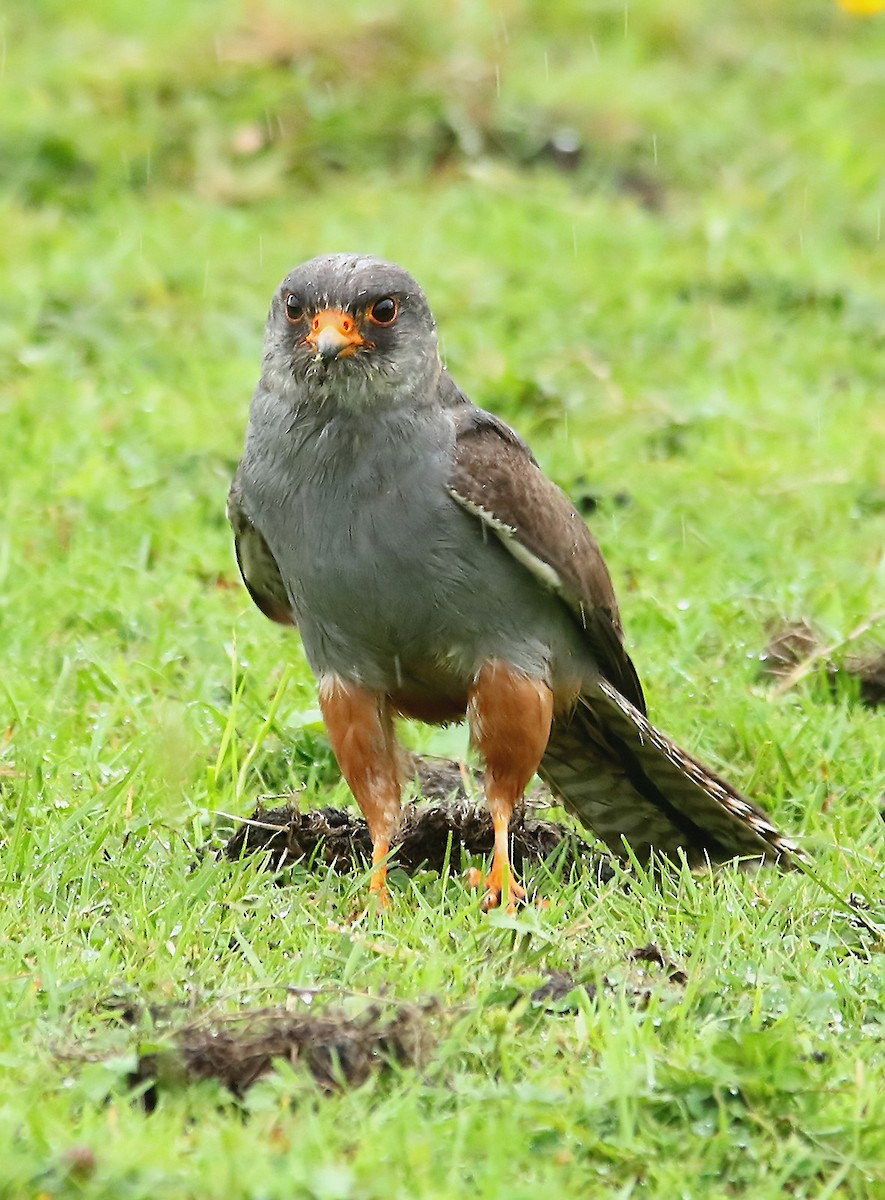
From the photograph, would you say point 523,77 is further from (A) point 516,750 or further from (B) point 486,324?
(A) point 516,750

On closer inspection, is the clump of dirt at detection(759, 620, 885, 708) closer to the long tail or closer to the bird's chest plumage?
the long tail

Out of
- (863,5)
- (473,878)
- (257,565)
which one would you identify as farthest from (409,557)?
(863,5)

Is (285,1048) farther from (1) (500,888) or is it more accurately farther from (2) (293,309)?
(2) (293,309)

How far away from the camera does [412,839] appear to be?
19.3 ft

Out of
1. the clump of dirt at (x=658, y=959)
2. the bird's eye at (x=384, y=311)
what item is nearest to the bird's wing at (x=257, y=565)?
the bird's eye at (x=384, y=311)

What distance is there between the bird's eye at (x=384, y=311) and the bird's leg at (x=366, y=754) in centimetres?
108

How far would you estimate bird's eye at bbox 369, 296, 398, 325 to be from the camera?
18.6 feet

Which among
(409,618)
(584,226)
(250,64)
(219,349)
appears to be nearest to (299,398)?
(409,618)

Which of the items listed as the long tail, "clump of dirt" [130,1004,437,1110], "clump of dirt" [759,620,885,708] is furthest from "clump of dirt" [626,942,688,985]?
"clump of dirt" [759,620,885,708]

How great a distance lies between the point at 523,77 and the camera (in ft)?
43.0

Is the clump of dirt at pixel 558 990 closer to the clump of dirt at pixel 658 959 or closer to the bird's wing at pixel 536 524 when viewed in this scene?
the clump of dirt at pixel 658 959

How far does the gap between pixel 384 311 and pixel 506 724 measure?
1.28 metres

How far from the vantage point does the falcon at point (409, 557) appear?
18.1ft

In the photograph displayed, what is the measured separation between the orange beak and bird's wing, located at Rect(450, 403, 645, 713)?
0.44m
